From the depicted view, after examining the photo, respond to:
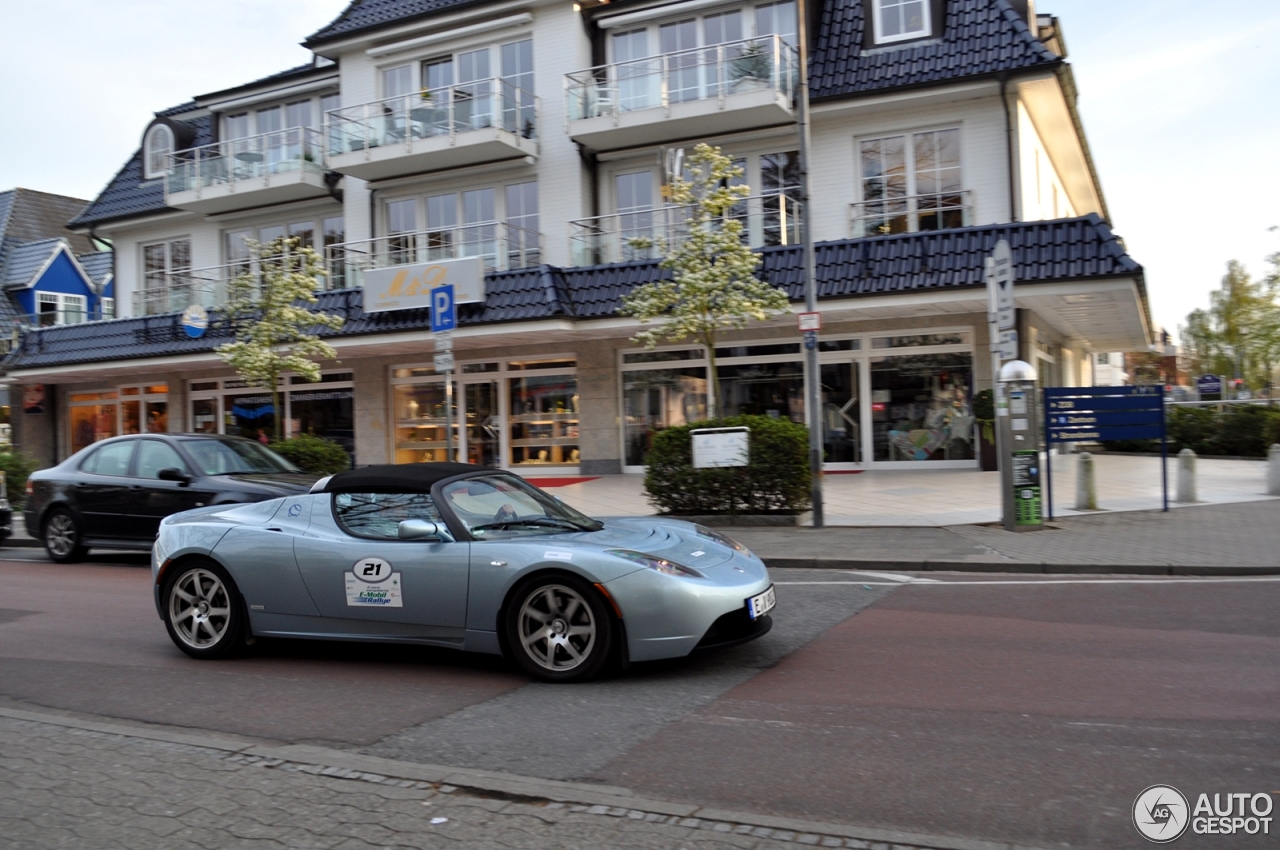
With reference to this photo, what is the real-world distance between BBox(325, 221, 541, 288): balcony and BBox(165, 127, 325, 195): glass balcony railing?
2.70 m

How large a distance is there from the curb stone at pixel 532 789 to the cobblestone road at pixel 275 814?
13 mm

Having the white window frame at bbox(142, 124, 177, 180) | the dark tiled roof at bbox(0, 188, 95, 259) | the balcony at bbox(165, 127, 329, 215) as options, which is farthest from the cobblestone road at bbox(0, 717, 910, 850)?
the dark tiled roof at bbox(0, 188, 95, 259)

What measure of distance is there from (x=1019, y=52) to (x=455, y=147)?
37.8 feet

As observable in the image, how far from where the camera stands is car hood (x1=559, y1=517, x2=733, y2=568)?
238 inches

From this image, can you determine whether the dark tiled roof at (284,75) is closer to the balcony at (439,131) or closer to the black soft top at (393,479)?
the balcony at (439,131)

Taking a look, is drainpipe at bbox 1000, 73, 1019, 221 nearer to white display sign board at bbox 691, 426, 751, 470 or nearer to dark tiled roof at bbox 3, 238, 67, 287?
white display sign board at bbox 691, 426, 751, 470

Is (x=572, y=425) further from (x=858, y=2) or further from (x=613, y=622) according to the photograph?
(x=613, y=622)

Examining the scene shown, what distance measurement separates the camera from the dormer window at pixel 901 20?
1969 centimetres

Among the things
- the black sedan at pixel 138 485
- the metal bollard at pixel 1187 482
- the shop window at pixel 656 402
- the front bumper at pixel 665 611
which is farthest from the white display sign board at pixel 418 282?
the front bumper at pixel 665 611

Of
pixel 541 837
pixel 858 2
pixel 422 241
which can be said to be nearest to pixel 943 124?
pixel 858 2

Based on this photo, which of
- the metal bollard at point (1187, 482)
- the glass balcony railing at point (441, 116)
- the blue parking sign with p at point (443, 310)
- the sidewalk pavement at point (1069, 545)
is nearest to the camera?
the sidewalk pavement at point (1069, 545)

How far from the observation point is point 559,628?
5840mm

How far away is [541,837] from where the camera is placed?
366 centimetres

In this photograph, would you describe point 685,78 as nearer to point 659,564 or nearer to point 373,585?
point 373,585
